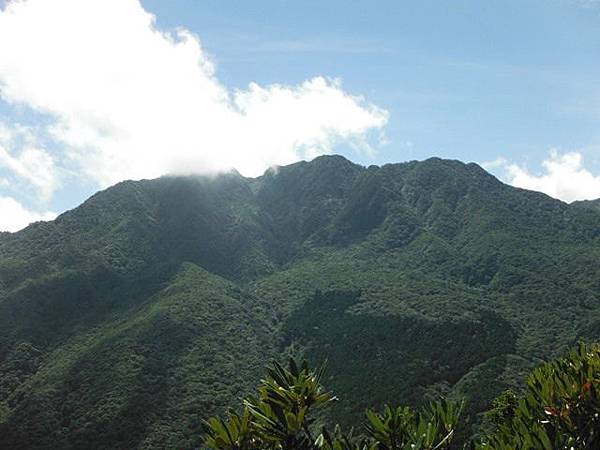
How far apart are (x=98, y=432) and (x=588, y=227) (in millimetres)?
172837

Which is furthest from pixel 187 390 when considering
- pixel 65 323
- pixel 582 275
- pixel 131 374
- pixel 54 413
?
pixel 582 275

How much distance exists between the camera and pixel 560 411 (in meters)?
18.9

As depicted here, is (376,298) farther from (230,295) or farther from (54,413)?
(54,413)

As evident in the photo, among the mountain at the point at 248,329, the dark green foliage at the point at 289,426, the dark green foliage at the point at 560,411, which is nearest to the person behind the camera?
the dark green foliage at the point at 289,426

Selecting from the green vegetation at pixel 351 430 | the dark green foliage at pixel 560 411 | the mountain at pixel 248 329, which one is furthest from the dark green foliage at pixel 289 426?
the mountain at pixel 248 329

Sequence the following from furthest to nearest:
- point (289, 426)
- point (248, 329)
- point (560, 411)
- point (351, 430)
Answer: point (248, 329) → point (560, 411) → point (351, 430) → point (289, 426)

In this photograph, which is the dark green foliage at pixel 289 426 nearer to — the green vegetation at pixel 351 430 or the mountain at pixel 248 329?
the green vegetation at pixel 351 430

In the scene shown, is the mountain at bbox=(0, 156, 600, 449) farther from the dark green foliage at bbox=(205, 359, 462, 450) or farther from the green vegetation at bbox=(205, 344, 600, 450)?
the dark green foliage at bbox=(205, 359, 462, 450)

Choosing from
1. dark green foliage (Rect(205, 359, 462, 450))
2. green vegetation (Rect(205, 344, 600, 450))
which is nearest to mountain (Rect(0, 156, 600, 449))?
green vegetation (Rect(205, 344, 600, 450))

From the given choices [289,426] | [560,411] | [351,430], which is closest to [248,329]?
[560,411]

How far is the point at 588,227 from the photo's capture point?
194 metres

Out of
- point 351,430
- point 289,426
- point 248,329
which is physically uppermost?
point 248,329

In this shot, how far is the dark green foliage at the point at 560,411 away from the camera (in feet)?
53.4

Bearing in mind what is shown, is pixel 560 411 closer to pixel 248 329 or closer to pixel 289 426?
pixel 289 426
